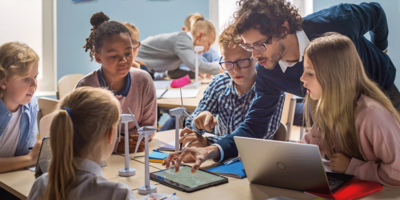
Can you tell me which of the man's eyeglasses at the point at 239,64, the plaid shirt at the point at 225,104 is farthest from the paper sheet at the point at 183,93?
the man's eyeglasses at the point at 239,64

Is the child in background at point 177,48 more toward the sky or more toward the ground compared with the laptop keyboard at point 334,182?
more toward the sky

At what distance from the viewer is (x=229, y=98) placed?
6.83ft

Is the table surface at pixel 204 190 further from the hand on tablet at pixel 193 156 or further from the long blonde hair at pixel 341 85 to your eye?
the long blonde hair at pixel 341 85

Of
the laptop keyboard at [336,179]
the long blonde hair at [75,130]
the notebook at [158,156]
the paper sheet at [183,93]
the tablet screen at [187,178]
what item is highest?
the long blonde hair at [75,130]

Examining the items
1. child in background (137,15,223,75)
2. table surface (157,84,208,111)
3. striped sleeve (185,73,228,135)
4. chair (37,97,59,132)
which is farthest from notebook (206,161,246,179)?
child in background (137,15,223,75)

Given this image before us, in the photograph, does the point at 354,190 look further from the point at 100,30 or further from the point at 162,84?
the point at 162,84

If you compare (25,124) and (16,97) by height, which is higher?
(16,97)

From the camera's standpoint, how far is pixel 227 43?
1.89 meters

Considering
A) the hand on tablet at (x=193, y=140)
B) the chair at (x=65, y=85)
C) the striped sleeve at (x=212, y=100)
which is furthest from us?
the chair at (x=65, y=85)

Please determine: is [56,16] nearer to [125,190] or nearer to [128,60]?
[128,60]

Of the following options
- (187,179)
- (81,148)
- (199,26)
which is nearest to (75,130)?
(81,148)

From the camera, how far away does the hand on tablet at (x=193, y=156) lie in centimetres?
129

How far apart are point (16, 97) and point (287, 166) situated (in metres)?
1.23

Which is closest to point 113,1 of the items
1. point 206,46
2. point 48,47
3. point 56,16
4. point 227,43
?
point 56,16
